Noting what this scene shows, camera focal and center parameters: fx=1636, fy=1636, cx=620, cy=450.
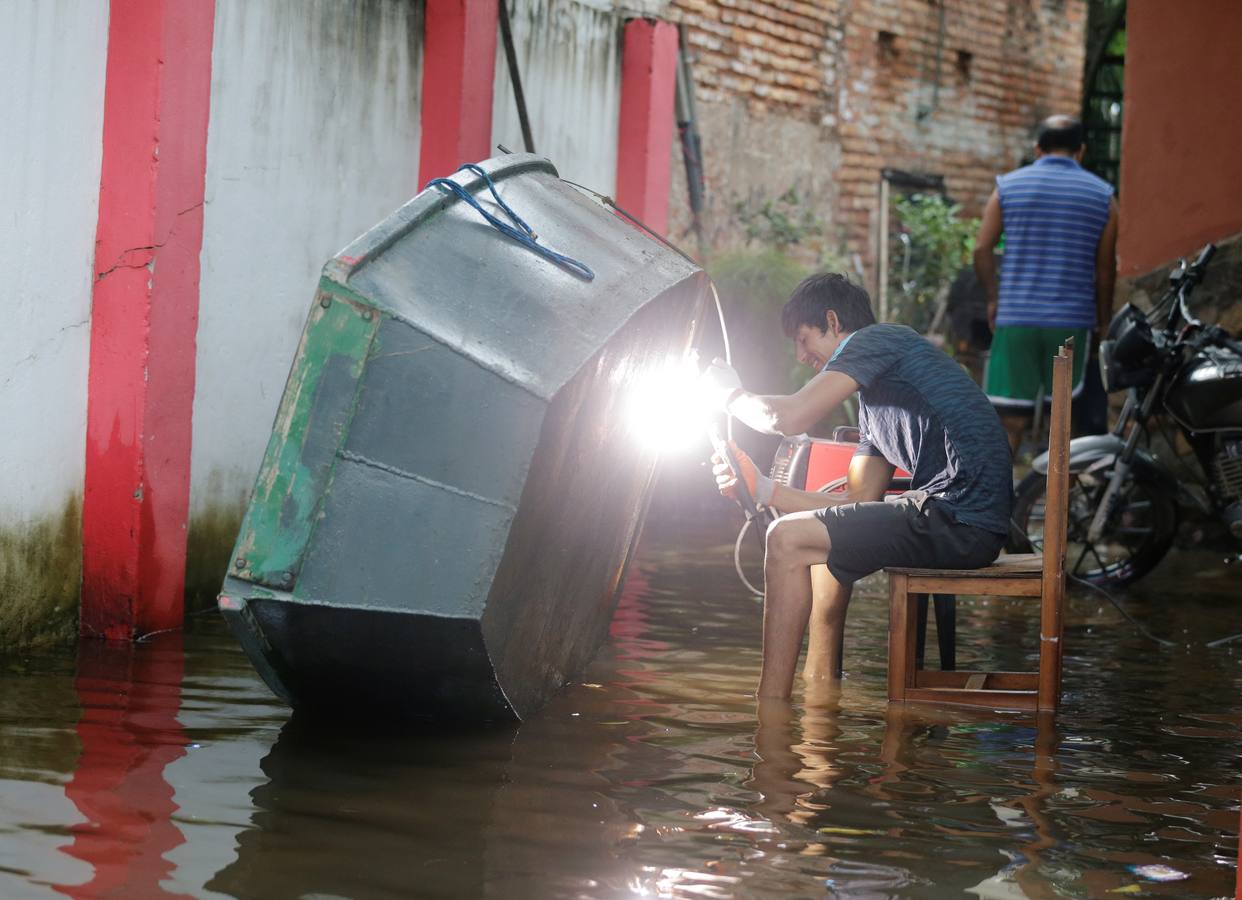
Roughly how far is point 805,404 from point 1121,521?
3338 millimetres

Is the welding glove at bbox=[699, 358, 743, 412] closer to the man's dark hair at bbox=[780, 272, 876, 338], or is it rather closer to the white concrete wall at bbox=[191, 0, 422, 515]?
the man's dark hair at bbox=[780, 272, 876, 338]

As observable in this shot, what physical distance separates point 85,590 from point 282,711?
1.35 metres

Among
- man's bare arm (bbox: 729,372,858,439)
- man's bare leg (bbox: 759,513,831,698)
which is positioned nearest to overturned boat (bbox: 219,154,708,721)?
man's bare arm (bbox: 729,372,858,439)

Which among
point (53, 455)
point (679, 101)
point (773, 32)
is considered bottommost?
point (53, 455)

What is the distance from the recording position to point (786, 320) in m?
5.27

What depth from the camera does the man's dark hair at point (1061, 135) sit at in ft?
25.0

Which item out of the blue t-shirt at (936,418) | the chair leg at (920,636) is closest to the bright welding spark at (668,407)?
the blue t-shirt at (936,418)

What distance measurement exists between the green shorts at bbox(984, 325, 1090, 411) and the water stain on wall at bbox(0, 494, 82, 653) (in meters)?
4.19

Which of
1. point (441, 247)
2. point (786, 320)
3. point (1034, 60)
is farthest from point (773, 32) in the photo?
point (441, 247)

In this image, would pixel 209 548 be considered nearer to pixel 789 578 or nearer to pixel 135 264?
pixel 135 264

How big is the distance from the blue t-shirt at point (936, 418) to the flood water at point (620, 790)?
0.69m

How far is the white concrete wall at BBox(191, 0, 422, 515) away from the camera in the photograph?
6207 millimetres

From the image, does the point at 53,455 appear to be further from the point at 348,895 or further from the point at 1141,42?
the point at 1141,42

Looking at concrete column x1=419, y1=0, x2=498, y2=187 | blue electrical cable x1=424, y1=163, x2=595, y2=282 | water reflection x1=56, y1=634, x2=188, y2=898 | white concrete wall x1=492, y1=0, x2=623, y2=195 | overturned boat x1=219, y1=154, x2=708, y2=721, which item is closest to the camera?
water reflection x1=56, y1=634, x2=188, y2=898
